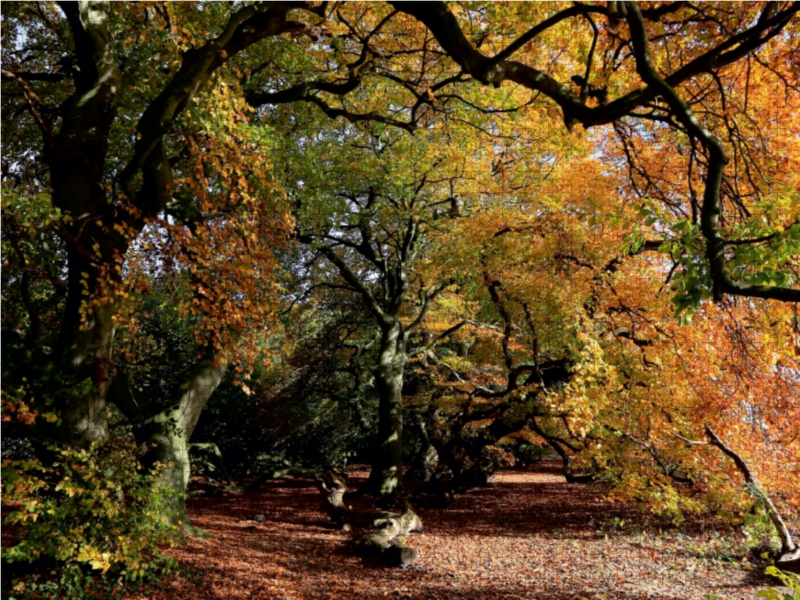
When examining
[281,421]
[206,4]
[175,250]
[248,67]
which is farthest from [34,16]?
[281,421]

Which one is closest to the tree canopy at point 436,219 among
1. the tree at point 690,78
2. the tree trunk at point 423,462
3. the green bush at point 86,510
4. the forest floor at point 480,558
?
the tree at point 690,78

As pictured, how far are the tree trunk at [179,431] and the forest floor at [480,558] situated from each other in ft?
2.59

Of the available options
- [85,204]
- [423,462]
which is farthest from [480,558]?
[423,462]

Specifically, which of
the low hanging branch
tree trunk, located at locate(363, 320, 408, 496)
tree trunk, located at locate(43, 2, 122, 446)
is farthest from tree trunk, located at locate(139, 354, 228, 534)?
the low hanging branch

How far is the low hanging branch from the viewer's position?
7193mm

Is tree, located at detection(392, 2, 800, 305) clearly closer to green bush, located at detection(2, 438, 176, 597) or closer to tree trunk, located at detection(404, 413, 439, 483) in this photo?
green bush, located at detection(2, 438, 176, 597)

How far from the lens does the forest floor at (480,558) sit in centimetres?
673

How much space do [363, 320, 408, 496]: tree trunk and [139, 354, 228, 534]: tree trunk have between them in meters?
5.21

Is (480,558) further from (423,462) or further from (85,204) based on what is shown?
(423,462)

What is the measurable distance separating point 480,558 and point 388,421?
16.6 feet

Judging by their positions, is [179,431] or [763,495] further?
[179,431]

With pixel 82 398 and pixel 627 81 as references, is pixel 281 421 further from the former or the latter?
pixel 627 81

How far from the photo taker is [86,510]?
4812mm

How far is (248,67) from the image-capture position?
310 inches
